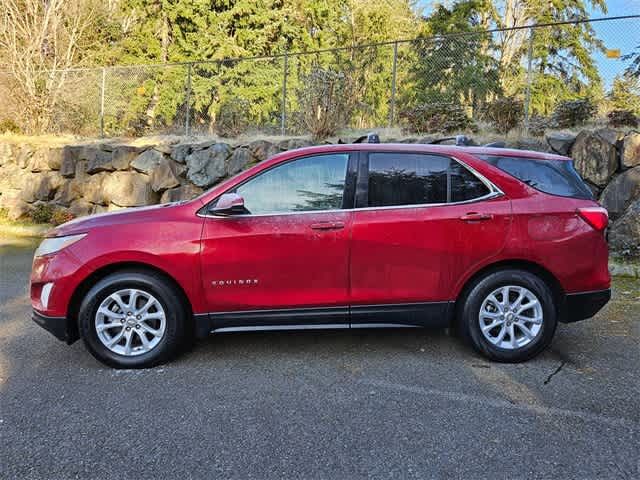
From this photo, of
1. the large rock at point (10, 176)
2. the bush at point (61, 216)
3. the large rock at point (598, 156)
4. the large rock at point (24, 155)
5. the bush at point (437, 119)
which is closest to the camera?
the large rock at point (598, 156)

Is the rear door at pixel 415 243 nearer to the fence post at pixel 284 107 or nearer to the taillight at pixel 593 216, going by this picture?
the taillight at pixel 593 216

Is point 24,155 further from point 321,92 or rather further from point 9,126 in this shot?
point 321,92

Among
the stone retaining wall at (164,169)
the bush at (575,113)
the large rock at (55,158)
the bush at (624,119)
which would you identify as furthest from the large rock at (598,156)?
the large rock at (55,158)

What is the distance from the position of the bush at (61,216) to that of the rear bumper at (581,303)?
10.2 metres

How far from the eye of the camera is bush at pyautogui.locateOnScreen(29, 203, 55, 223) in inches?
448

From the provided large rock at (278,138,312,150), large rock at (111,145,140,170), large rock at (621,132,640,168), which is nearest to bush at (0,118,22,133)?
large rock at (111,145,140,170)

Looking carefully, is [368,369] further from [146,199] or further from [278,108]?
[278,108]

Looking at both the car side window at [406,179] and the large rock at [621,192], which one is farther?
the large rock at [621,192]

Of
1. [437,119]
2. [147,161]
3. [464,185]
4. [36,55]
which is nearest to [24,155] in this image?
[36,55]

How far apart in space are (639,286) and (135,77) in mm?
12698

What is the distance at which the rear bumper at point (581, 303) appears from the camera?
159 inches

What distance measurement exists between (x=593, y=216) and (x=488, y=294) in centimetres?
104

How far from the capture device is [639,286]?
669 cm

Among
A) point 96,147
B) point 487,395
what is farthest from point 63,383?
point 96,147
